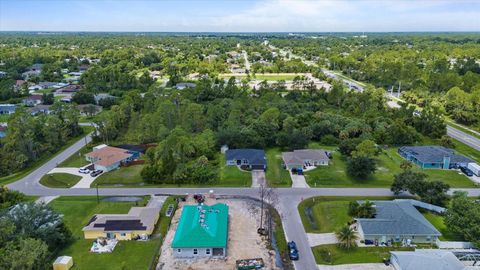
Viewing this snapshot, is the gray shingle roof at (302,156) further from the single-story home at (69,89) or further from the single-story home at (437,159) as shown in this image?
the single-story home at (69,89)

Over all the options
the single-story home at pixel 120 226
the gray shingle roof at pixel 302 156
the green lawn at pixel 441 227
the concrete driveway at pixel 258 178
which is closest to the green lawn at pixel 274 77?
the gray shingle roof at pixel 302 156

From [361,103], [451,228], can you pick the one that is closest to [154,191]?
[451,228]

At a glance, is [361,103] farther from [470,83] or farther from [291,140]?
[470,83]

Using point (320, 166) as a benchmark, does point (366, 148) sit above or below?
above

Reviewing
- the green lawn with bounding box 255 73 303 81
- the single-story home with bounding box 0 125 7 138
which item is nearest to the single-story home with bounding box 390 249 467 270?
the single-story home with bounding box 0 125 7 138

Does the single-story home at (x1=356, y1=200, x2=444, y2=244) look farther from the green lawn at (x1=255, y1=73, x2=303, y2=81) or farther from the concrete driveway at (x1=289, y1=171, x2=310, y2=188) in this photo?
the green lawn at (x1=255, y1=73, x2=303, y2=81)
